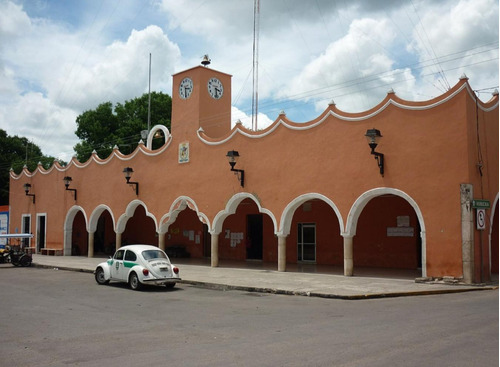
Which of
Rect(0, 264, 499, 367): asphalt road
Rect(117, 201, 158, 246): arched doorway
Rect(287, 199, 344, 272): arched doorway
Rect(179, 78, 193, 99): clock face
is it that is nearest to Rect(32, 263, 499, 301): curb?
Rect(0, 264, 499, 367): asphalt road

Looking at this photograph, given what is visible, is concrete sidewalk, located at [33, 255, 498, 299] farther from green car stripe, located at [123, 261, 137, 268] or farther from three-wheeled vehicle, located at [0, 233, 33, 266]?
three-wheeled vehicle, located at [0, 233, 33, 266]

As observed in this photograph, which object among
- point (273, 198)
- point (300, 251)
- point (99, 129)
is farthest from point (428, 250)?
point (99, 129)

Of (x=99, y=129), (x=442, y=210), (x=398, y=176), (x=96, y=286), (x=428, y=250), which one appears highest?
(x=99, y=129)

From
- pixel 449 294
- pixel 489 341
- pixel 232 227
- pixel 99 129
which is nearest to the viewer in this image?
pixel 489 341

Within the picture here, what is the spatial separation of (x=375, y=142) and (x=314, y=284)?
5.29 m

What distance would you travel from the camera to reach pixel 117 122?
47812 millimetres

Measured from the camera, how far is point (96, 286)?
1673 centimetres

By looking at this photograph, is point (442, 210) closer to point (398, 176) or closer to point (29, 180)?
point (398, 176)

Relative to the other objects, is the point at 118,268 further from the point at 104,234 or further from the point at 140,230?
the point at 104,234

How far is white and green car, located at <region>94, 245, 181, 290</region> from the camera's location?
15.5 metres

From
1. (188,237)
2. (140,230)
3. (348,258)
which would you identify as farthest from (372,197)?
(140,230)

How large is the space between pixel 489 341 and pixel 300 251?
17294 mm

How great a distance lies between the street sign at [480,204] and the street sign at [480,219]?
0.43ft

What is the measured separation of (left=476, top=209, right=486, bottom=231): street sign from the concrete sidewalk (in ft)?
6.01
